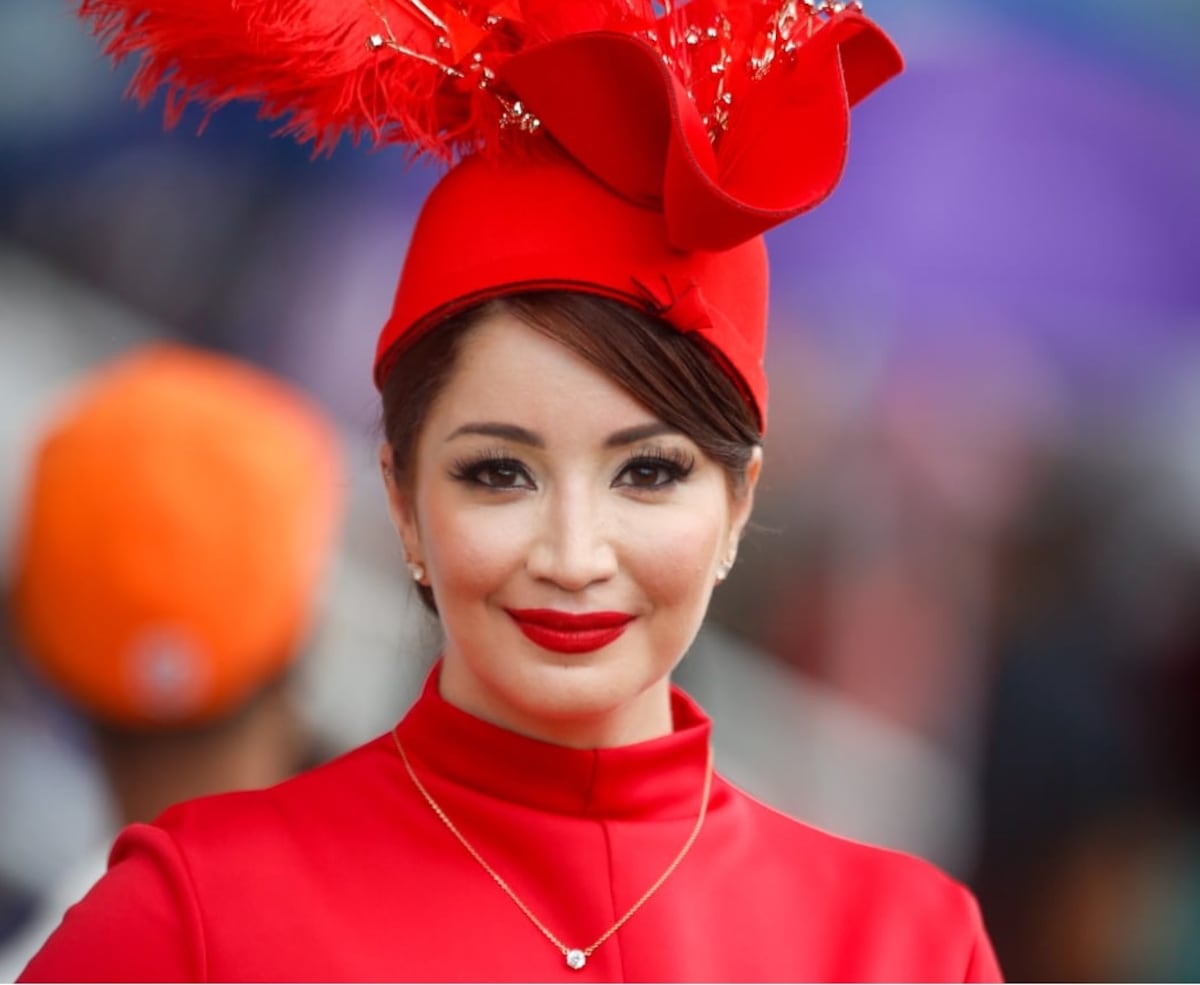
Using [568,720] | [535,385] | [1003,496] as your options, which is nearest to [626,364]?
[535,385]

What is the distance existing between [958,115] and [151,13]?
1.50 meters

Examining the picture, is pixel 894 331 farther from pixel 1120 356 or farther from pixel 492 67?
pixel 492 67

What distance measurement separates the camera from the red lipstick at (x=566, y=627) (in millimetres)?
1844

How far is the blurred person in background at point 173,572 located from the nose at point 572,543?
3.10 ft

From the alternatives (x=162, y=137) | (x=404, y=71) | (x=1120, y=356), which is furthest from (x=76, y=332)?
(x=1120, y=356)

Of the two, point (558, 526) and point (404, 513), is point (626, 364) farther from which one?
point (404, 513)

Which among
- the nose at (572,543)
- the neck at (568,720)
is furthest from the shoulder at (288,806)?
the nose at (572,543)

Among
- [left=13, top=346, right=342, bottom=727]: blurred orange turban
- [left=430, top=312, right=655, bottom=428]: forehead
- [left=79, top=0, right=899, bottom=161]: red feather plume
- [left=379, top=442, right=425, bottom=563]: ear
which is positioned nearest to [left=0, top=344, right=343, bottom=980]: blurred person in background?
[left=13, top=346, right=342, bottom=727]: blurred orange turban

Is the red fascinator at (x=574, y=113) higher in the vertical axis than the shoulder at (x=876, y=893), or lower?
higher

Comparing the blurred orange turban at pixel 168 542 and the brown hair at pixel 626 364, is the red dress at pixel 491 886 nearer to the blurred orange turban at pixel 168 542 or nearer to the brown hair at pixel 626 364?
the brown hair at pixel 626 364

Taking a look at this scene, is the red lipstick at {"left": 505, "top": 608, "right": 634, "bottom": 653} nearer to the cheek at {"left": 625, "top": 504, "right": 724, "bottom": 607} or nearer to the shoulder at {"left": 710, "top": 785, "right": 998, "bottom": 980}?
the cheek at {"left": 625, "top": 504, "right": 724, "bottom": 607}

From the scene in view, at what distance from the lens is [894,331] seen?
2934mm

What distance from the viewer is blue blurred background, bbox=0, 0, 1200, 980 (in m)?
2.91

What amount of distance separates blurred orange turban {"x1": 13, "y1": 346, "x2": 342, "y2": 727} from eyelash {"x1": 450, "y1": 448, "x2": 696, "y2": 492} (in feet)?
2.80
